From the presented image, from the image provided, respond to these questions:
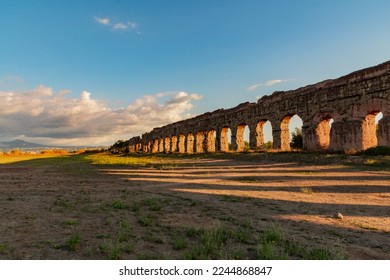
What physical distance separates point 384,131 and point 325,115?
5071 mm

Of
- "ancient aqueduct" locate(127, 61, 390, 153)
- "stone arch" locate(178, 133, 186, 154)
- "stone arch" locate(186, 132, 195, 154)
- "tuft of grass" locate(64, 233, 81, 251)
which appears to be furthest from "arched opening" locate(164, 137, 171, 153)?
"tuft of grass" locate(64, 233, 81, 251)

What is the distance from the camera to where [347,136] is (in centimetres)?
1769

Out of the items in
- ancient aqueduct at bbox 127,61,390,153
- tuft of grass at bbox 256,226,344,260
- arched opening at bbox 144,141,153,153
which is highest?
ancient aqueduct at bbox 127,61,390,153

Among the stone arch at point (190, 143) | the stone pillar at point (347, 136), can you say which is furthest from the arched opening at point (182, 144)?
the stone pillar at point (347, 136)

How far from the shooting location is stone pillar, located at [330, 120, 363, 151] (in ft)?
56.7

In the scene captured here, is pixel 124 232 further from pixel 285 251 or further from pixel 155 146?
pixel 155 146

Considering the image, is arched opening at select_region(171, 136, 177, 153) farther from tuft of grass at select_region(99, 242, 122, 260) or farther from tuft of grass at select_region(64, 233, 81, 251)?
tuft of grass at select_region(99, 242, 122, 260)

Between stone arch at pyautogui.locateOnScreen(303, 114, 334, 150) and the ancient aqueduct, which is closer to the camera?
the ancient aqueduct

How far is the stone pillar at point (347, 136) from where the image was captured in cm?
1728

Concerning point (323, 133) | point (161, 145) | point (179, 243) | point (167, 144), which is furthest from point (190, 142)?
point (179, 243)

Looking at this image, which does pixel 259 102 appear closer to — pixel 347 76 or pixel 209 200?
pixel 347 76

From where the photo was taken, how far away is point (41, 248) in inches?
151

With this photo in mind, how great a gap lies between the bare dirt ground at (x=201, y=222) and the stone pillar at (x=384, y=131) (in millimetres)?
7002
